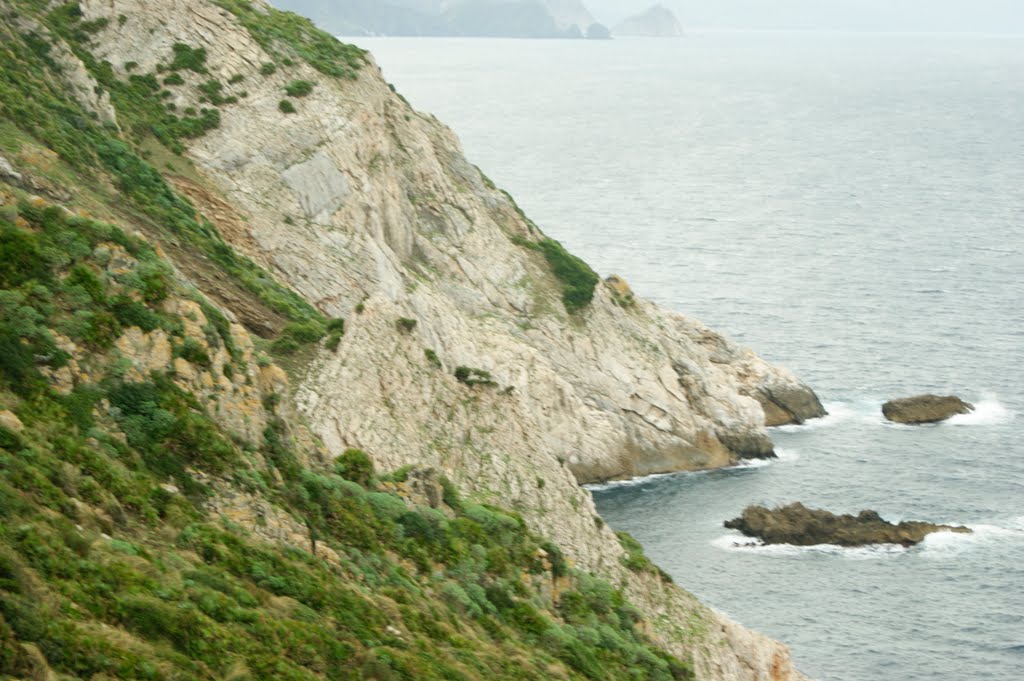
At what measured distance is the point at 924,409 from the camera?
95.6 meters

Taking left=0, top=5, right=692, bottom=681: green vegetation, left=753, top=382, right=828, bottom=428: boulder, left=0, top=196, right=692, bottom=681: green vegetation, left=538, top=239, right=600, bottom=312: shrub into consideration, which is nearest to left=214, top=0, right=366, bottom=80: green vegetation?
left=538, top=239, right=600, bottom=312: shrub

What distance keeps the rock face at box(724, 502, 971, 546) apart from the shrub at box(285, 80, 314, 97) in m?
36.6

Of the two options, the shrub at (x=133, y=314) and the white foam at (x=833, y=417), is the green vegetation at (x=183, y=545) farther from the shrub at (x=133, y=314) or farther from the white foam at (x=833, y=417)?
the white foam at (x=833, y=417)

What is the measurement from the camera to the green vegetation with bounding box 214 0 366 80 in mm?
77500

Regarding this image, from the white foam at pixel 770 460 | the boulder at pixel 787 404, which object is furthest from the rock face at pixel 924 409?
the white foam at pixel 770 460

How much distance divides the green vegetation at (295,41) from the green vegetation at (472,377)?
30571 mm

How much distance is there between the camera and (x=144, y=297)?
95.4 ft

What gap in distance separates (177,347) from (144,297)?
1.41m

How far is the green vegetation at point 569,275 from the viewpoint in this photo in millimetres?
90375

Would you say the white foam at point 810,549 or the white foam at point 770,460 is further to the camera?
the white foam at point 770,460

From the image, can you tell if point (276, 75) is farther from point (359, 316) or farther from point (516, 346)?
point (359, 316)

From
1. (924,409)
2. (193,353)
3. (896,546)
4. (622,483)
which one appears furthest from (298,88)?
(924,409)

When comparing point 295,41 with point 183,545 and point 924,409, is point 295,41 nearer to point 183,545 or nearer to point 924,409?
point 924,409

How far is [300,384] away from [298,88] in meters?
34.4
